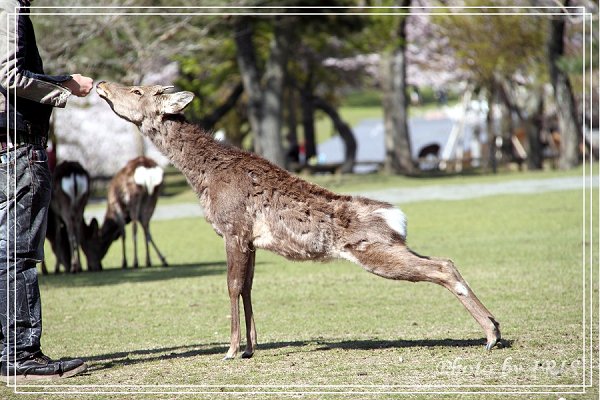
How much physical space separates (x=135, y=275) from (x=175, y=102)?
736 centimetres

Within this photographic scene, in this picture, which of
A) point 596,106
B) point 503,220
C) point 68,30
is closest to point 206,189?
point 503,220

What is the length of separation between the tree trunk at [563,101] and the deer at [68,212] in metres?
18.8

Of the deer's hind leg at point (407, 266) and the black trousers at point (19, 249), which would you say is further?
the deer's hind leg at point (407, 266)

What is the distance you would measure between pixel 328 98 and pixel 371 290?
4272cm

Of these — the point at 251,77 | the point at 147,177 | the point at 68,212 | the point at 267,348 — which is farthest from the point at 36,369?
the point at 251,77

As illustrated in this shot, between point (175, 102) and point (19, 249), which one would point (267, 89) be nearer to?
point (175, 102)

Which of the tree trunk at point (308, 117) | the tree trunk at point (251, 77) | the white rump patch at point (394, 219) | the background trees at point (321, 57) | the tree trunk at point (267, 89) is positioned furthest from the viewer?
the tree trunk at point (308, 117)

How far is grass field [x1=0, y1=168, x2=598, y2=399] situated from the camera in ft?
22.7

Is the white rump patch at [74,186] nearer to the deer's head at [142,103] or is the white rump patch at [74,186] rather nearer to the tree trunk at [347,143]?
the deer's head at [142,103]

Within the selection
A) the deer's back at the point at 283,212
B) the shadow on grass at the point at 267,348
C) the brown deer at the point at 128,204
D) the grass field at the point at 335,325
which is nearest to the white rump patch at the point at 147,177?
the brown deer at the point at 128,204

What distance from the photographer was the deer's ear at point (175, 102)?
8.09m

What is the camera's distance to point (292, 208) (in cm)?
774

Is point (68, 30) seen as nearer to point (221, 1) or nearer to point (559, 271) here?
point (221, 1)

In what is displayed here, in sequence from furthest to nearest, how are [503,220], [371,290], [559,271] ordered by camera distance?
[503,220]
[559,271]
[371,290]
